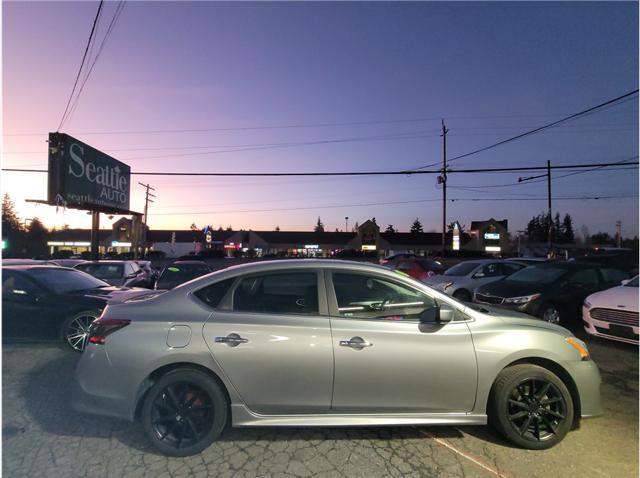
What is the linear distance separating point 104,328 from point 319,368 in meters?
1.92

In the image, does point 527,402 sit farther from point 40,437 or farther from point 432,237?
point 432,237

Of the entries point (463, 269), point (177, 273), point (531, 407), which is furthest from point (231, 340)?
point (463, 269)

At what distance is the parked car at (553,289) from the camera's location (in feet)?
25.0

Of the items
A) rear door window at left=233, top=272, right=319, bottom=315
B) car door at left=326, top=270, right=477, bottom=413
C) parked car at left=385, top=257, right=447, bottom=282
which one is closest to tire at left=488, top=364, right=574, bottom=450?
car door at left=326, top=270, right=477, bottom=413

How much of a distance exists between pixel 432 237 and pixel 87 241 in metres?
77.5

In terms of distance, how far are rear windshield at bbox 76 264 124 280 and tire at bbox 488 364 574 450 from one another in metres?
10.1

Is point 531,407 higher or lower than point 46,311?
lower

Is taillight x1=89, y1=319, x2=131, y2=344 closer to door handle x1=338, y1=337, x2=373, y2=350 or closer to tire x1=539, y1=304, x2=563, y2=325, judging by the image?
door handle x1=338, y1=337, x2=373, y2=350

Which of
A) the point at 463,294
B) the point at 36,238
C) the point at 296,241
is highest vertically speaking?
the point at 296,241

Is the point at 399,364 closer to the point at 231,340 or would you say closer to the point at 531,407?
the point at 531,407

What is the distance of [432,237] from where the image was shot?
75.2 metres

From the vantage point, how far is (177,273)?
34.6 feet

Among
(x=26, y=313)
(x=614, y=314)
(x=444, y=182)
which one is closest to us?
(x=26, y=313)

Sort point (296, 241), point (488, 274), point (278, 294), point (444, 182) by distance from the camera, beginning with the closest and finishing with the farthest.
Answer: point (278, 294), point (488, 274), point (444, 182), point (296, 241)
